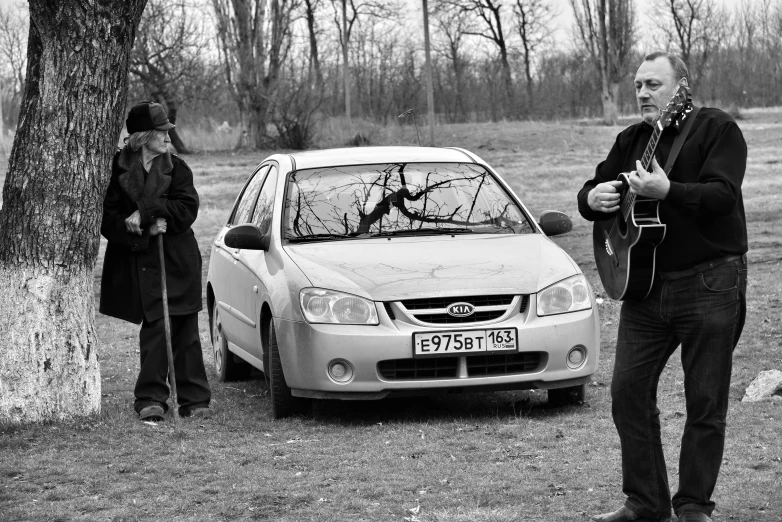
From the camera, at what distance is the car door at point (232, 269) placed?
843 centimetres

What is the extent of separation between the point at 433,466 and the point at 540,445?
726mm

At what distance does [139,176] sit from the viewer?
7281mm

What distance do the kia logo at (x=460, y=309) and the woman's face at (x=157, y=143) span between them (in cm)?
197

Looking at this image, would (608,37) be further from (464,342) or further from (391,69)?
(464,342)

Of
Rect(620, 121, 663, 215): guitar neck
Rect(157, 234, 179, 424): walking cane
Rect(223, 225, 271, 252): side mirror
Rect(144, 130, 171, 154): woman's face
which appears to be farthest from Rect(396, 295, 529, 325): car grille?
Rect(620, 121, 663, 215): guitar neck

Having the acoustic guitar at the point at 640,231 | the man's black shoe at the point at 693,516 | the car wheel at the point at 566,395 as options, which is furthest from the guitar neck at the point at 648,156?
the car wheel at the point at 566,395

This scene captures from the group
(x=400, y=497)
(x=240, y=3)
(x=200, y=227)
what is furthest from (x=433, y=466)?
(x=240, y=3)

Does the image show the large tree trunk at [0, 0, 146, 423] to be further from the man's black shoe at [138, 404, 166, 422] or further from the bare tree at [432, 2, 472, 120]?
the bare tree at [432, 2, 472, 120]

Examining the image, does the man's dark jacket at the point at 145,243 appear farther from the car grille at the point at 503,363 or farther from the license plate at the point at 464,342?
the car grille at the point at 503,363

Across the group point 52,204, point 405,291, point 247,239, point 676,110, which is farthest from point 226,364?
point 676,110

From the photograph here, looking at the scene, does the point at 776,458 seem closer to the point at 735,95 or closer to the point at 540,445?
the point at 540,445

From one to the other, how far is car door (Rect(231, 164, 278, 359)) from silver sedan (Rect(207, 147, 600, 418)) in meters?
0.02

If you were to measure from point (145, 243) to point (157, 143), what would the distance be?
1.96 ft

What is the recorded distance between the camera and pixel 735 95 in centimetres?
6116
